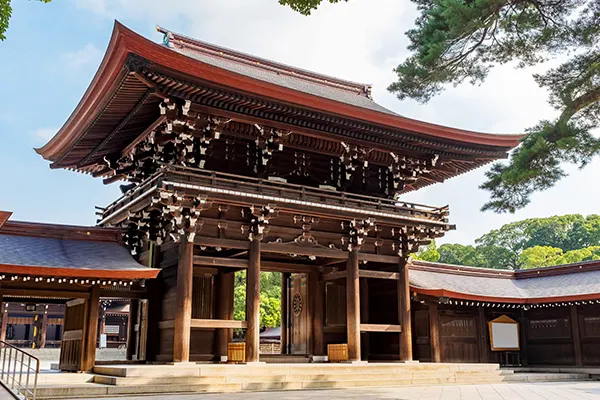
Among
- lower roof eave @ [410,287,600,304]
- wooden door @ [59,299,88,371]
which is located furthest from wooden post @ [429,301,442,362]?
wooden door @ [59,299,88,371]

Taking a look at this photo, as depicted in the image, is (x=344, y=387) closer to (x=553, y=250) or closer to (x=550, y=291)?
(x=550, y=291)

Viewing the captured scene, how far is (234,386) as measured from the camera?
13766mm

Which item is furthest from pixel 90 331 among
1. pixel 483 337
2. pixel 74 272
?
pixel 483 337

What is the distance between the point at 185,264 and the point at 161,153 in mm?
→ 3553

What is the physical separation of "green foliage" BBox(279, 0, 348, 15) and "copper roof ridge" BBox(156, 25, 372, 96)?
1148 centimetres

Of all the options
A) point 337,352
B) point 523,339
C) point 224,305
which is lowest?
point 337,352

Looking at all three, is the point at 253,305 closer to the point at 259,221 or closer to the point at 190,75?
the point at 259,221

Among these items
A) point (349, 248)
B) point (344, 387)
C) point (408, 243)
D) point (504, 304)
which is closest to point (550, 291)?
point (504, 304)

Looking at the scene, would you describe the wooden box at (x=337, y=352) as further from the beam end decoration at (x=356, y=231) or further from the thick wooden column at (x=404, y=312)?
the beam end decoration at (x=356, y=231)

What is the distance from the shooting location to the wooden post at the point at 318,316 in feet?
63.2

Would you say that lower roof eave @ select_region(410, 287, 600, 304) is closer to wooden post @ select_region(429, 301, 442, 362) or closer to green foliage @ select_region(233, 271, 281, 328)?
wooden post @ select_region(429, 301, 442, 362)

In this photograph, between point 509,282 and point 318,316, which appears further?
point 509,282

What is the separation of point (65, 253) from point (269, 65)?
11.1 meters

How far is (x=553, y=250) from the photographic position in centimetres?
6362
